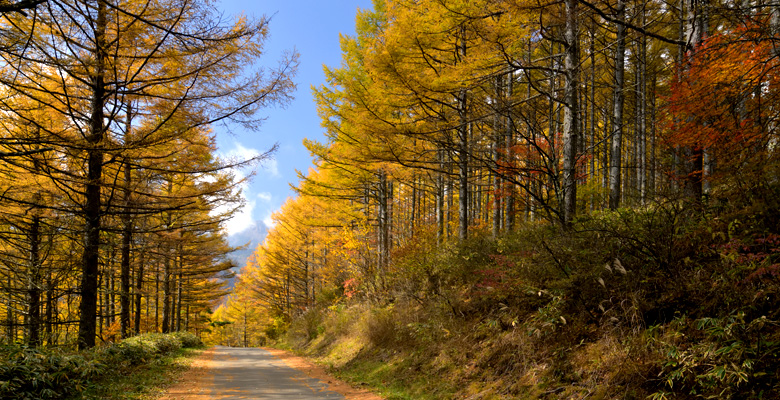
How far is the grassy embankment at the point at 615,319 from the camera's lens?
133 inches

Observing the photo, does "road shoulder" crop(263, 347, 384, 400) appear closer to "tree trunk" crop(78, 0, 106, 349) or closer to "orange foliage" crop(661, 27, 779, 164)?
"tree trunk" crop(78, 0, 106, 349)

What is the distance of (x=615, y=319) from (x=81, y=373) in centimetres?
763

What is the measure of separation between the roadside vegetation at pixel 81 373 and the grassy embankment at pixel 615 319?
→ 4175mm

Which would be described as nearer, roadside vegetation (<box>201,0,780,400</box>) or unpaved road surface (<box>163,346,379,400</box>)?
roadside vegetation (<box>201,0,780,400</box>)

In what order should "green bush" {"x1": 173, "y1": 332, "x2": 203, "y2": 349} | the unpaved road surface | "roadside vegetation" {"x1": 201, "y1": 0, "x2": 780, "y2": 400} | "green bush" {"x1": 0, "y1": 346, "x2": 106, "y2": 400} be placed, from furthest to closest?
"green bush" {"x1": 173, "y1": 332, "x2": 203, "y2": 349}, the unpaved road surface, "green bush" {"x1": 0, "y1": 346, "x2": 106, "y2": 400}, "roadside vegetation" {"x1": 201, "y1": 0, "x2": 780, "y2": 400}

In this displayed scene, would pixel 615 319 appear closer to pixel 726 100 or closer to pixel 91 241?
pixel 726 100

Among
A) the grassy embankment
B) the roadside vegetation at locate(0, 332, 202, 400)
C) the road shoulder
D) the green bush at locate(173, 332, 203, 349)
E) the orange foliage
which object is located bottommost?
the green bush at locate(173, 332, 203, 349)

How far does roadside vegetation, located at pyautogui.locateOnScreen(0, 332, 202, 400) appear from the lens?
4.89m

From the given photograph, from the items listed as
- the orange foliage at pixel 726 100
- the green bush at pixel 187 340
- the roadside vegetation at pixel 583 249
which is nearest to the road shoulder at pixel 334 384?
the roadside vegetation at pixel 583 249

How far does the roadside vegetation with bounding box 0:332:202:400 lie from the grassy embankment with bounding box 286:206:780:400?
4.17 m

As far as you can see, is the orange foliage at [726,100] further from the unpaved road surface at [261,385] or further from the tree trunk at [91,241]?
the tree trunk at [91,241]

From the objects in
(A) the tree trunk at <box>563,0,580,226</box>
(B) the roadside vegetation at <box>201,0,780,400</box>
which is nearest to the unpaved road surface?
(B) the roadside vegetation at <box>201,0,780,400</box>

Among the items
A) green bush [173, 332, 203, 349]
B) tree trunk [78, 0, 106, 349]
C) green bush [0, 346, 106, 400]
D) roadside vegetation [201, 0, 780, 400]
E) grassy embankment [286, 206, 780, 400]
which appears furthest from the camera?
green bush [173, 332, 203, 349]

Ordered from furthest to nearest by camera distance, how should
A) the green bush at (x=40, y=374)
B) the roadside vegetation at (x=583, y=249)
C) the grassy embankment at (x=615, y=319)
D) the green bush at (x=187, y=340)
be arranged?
1. the green bush at (x=187, y=340)
2. the green bush at (x=40, y=374)
3. the roadside vegetation at (x=583, y=249)
4. the grassy embankment at (x=615, y=319)
